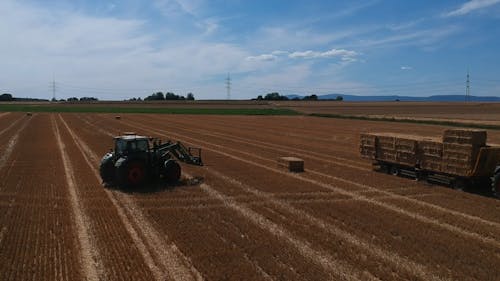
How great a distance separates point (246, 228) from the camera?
40.5 feet

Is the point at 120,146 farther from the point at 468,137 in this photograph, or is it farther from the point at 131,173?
the point at 468,137

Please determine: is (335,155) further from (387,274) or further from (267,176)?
(387,274)

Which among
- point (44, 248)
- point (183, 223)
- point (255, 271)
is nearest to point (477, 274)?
point (255, 271)

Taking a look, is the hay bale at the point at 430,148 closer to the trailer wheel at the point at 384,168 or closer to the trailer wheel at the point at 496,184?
the trailer wheel at the point at 496,184

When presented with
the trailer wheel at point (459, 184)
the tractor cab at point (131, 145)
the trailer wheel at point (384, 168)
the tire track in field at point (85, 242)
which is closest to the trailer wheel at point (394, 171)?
the trailer wheel at point (384, 168)

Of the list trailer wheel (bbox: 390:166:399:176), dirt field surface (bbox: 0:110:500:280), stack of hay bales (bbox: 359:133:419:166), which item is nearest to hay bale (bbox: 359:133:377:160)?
stack of hay bales (bbox: 359:133:419:166)

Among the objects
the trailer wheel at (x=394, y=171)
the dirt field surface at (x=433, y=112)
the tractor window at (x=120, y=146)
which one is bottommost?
the trailer wheel at (x=394, y=171)

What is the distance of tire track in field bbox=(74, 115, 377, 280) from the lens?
363 inches

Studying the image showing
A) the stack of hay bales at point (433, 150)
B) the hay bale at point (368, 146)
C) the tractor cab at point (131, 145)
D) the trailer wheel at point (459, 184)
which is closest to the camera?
the stack of hay bales at point (433, 150)

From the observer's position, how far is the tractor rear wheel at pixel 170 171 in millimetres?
18250

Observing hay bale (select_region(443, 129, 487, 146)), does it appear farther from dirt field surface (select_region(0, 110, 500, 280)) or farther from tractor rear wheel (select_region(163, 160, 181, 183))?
tractor rear wheel (select_region(163, 160, 181, 183))

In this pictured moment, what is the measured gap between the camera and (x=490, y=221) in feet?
42.8

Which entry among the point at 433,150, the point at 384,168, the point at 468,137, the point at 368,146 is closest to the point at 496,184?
the point at 468,137

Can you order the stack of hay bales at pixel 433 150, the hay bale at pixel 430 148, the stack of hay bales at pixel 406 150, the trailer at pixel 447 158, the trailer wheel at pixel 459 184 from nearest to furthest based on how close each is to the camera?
1. the trailer at pixel 447 158
2. the stack of hay bales at pixel 433 150
3. the trailer wheel at pixel 459 184
4. the hay bale at pixel 430 148
5. the stack of hay bales at pixel 406 150
